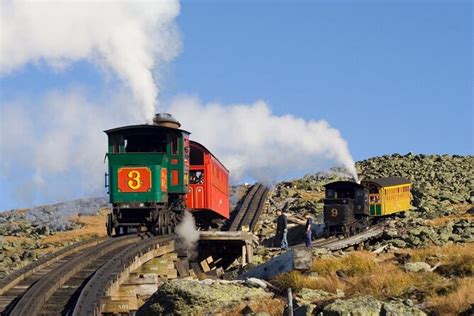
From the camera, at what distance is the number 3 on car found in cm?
2688

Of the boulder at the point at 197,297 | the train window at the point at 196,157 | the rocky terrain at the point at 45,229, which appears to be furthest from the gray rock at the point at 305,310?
the train window at the point at 196,157

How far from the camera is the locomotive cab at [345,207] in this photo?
126 ft

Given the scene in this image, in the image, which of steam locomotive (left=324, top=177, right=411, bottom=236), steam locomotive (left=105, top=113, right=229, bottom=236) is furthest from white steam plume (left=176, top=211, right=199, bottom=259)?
steam locomotive (left=324, top=177, right=411, bottom=236)

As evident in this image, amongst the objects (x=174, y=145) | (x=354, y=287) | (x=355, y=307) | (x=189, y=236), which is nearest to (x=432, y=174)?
(x=174, y=145)

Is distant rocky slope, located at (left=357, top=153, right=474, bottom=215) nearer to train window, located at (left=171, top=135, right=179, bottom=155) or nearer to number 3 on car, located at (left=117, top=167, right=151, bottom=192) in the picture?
train window, located at (left=171, top=135, right=179, bottom=155)

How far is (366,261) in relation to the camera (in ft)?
55.4

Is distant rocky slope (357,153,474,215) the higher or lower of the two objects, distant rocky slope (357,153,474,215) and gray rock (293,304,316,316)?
the higher

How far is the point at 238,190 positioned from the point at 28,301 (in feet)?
179

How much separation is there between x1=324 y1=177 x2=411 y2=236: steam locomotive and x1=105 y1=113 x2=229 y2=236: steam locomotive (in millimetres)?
10008

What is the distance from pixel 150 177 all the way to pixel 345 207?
14.7 meters

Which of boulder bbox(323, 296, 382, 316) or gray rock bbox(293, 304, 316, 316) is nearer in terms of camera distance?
boulder bbox(323, 296, 382, 316)

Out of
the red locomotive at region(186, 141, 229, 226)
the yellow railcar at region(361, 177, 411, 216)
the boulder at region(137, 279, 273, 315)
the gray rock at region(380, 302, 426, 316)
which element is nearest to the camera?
the gray rock at region(380, 302, 426, 316)

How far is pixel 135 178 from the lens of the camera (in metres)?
26.9

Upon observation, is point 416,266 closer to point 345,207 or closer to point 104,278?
point 104,278
